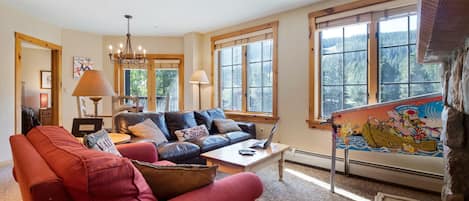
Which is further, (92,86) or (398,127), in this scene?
(92,86)

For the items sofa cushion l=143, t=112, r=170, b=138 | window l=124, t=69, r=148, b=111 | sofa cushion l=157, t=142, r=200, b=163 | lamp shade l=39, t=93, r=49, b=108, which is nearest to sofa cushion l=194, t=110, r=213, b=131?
sofa cushion l=143, t=112, r=170, b=138

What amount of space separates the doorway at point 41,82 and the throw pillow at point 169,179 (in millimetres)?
4141

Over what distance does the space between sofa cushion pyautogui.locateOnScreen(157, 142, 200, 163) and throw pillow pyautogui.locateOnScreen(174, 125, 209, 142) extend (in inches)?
15.5

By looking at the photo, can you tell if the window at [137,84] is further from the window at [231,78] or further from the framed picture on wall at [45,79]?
the framed picture on wall at [45,79]

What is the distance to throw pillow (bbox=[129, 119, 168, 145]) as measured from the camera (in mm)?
3273

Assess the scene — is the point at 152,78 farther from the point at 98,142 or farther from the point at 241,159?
the point at 98,142

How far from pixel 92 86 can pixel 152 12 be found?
1.93m

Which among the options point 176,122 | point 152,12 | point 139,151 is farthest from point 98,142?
point 152,12

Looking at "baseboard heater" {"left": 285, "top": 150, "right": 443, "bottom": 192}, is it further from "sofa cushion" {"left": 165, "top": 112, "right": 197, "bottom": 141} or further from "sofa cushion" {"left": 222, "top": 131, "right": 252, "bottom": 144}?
"sofa cushion" {"left": 165, "top": 112, "right": 197, "bottom": 141}

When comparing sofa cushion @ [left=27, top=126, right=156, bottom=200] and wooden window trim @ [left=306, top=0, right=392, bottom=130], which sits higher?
wooden window trim @ [left=306, top=0, right=392, bottom=130]

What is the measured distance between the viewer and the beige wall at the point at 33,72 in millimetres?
6637

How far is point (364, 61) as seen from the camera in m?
3.35

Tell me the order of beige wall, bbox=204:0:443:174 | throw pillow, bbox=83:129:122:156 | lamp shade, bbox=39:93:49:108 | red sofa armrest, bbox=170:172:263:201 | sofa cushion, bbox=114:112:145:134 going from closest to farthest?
red sofa armrest, bbox=170:172:263:201, throw pillow, bbox=83:129:122:156, sofa cushion, bbox=114:112:145:134, beige wall, bbox=204:0:443:174, lamp shade, bbox=39:93:49:108

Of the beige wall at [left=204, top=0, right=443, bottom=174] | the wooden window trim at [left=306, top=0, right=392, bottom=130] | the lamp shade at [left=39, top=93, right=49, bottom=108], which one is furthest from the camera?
the lamp shade at [left=39, top=93, right=49, bottom=108]
